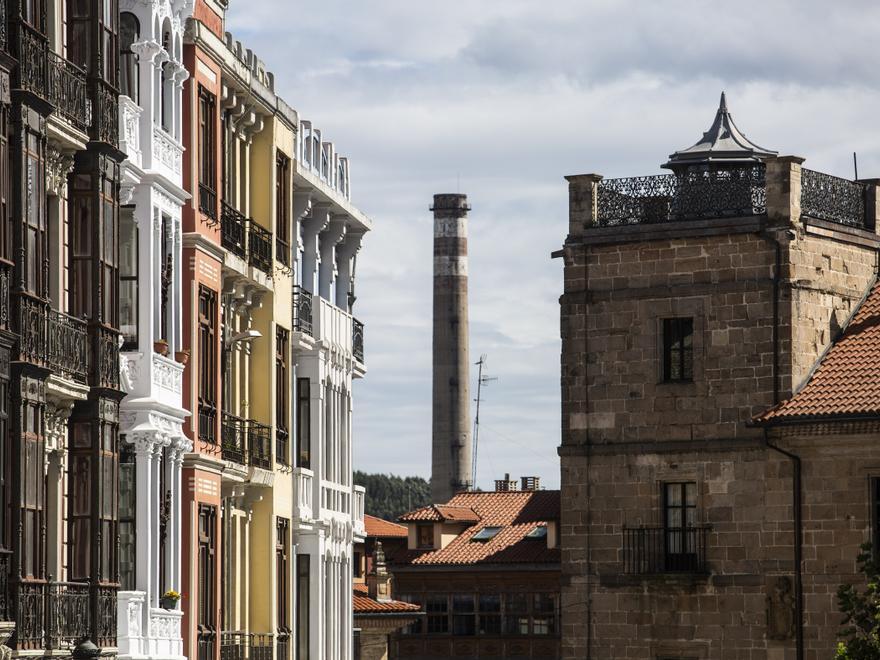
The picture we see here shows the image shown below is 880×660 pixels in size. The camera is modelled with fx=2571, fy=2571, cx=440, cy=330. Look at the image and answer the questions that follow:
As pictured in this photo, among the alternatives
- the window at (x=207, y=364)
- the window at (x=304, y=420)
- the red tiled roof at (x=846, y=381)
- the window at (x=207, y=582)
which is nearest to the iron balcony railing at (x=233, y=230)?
the window at (x=207, y=364)

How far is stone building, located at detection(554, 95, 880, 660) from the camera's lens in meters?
51.3

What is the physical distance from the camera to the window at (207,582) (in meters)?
A: 42.1

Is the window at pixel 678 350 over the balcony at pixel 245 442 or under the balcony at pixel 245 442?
over

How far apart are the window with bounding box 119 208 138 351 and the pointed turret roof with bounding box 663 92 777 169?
20506 millimetres

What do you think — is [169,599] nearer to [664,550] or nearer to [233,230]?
[233,230]

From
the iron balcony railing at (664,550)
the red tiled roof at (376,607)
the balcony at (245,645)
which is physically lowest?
the red tiled roof at (376,607)

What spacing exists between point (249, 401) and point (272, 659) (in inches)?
184

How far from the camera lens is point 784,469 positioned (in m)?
52.0

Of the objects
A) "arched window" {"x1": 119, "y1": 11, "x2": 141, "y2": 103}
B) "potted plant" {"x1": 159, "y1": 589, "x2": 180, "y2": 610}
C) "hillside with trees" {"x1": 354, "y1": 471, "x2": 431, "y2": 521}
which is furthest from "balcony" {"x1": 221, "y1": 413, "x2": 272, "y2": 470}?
"hillside with trees" {"x1": 354, "y1": 471, "x2": 431, "y2": 521}

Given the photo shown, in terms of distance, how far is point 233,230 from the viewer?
4491cm

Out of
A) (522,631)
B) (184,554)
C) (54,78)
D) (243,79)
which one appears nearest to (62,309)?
(54,78)

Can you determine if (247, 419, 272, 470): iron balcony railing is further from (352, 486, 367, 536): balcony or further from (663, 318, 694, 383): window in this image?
(663, 318, 694, 383): window

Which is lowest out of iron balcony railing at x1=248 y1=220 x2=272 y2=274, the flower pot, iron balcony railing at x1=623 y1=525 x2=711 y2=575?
the flower pot

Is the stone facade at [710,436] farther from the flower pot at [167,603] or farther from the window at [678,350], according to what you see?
the flower pot at [167,603]
